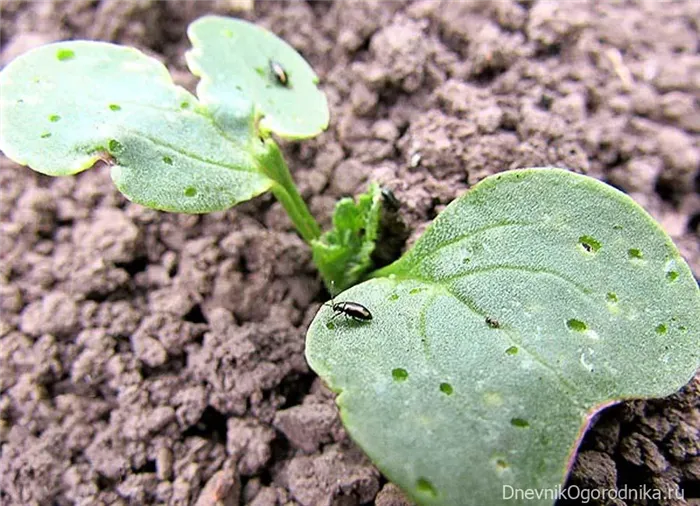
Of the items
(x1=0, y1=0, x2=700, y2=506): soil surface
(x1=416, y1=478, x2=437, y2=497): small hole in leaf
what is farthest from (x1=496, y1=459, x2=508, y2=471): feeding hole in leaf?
(x1=0, y1=0, x2=700, y2=506): soil surface

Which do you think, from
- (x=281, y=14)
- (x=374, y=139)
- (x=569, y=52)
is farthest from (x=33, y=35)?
(x=569, y=52)

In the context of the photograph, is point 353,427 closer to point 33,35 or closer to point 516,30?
point 516,30

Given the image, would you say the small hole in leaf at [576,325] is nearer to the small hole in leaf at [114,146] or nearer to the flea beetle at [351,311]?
the flea beetle at [351,311]

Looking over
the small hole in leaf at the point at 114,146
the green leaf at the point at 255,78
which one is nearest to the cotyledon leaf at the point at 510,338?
the green leaf at the point at 255,78

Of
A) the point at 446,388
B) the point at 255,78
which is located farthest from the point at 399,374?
the point at 255,78

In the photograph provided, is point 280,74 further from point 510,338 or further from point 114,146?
point 510,338
